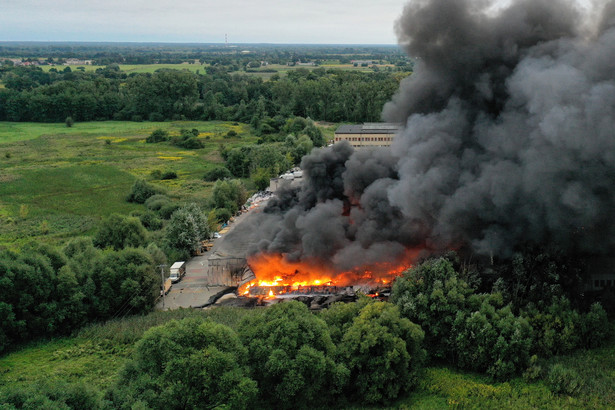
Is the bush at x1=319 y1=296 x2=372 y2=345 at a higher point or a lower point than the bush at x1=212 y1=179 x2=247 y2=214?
higher

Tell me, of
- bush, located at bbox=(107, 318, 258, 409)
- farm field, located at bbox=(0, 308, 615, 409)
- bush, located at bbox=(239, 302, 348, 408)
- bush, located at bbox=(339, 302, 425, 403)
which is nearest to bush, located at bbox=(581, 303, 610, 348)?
farm field, located at bbox=(0, 308, 615, 409)

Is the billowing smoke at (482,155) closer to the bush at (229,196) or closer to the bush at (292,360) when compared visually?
the bush at (292,360)

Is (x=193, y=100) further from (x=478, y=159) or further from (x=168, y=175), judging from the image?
(x=478, y=159)

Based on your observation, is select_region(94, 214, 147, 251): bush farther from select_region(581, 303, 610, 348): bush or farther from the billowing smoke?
select_region(581, 303, 610, 348): bush

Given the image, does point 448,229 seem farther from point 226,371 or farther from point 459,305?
point 226,371

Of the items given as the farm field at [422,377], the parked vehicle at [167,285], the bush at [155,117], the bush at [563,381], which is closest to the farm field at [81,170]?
the bush at [155,117]

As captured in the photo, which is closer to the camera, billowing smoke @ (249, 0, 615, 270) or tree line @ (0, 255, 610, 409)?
tree line @ (0, 255, 610, 409)

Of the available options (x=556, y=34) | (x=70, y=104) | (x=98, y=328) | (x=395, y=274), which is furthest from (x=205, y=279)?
(x=70, y=104)

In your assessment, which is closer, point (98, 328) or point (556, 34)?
point (98, 328)
